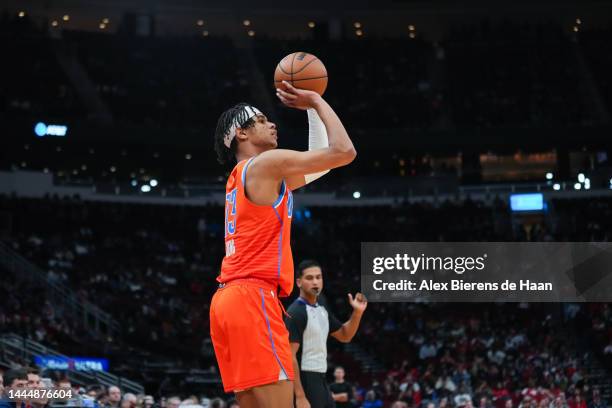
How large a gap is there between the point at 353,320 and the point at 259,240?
279 centimetres

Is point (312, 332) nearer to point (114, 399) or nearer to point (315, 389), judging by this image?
point (315, 389)

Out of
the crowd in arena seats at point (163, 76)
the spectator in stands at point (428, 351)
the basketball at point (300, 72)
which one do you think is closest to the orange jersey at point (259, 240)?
the basketball at point (300, 72)

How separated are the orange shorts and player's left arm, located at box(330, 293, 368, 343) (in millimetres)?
2496

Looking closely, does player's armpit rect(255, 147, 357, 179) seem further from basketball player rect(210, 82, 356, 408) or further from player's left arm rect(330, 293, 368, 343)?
player's left arm rect(330, 293, 368, 343)

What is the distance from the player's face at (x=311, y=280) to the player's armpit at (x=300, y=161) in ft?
9.46

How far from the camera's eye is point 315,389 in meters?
7.52

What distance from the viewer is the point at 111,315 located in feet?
85.8

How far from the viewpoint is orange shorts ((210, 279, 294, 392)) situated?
4582 millimetres

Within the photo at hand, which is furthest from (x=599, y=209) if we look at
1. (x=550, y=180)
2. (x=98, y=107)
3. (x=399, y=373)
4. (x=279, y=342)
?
(x=279, y=342)

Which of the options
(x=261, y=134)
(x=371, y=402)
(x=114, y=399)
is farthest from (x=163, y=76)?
(x=261, y=134)

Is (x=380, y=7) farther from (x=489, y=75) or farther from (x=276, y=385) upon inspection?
(x=276, y=385)

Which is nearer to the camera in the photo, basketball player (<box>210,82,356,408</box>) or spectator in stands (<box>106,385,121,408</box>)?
basketball player (<box>210,82,356,408</box>)

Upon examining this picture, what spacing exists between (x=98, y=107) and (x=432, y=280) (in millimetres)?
15932

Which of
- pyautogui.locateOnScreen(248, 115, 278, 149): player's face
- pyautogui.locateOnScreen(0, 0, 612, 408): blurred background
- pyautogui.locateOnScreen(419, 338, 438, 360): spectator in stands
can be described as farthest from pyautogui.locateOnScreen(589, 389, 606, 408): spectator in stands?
pyautogui.locateOnScreen(248, 115, 278, 149): player's face
